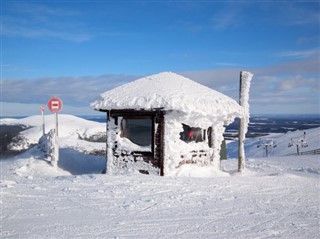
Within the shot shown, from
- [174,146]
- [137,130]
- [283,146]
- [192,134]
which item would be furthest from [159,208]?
[283,146]

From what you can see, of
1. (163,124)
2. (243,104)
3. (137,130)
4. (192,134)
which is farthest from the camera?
(243,104)

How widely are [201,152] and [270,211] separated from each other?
605 centimetres

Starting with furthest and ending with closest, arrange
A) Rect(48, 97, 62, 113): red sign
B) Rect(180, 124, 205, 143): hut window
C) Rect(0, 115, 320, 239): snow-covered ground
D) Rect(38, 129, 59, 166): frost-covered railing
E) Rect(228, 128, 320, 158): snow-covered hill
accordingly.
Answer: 1. Rect(228, 128, 320, 158): snow-covered hill
2. Rect(38, 129, 59, 166): frost-covered railing
3. Rect(48, 97, 62, 113): red sign
4. Rect(180, 124, 205, 143): hut window
5. Rect(0, 115, 320, 239): snow-covered ground

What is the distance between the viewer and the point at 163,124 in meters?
12.3

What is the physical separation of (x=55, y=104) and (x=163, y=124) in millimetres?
5330

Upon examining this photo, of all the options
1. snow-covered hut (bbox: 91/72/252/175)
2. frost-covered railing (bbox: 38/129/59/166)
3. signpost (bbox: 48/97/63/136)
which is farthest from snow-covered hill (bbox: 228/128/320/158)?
signpost (bbox: 48/97/63/136)

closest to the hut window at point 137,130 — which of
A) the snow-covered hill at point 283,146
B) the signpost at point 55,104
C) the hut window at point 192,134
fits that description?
the hut window at point 192,134

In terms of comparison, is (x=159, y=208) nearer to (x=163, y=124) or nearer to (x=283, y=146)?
(x=163, y=124)

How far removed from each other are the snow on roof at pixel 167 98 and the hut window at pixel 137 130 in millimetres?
789

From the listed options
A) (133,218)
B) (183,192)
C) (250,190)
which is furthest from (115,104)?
(133,218)

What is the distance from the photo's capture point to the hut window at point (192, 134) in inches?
527

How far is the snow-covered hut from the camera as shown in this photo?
12.3 metres

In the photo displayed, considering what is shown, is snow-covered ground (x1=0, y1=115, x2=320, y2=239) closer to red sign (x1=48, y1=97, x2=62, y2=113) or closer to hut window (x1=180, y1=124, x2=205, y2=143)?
hut window (x1=180, y1=124, x2=205, y2=143)

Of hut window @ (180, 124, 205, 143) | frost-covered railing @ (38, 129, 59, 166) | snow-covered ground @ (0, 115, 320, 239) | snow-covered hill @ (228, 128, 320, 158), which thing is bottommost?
snow-covered hill @ (228, 128, 320, 158)
